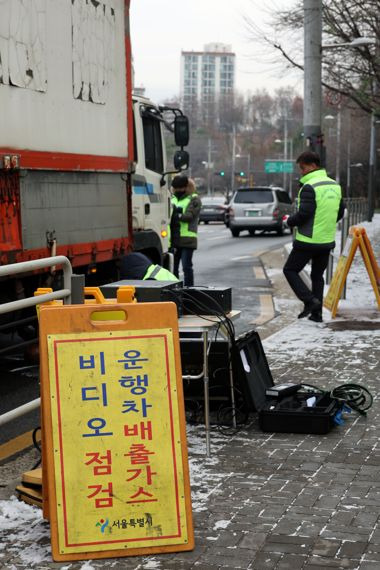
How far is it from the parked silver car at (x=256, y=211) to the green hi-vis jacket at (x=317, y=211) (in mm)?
23826

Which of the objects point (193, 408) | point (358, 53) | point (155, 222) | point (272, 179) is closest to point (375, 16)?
point (358, 53)

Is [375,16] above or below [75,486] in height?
above

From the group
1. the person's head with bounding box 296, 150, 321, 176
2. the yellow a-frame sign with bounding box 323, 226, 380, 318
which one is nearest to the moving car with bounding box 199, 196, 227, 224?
the yellow a-frame sign with bounding box 323, 226, 380, 318

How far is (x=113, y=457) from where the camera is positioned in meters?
4.25

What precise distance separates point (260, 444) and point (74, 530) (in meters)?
2.11

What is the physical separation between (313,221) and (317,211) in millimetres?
122

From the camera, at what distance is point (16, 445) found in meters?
6.40

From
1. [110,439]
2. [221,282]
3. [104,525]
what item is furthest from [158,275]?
[221,282]

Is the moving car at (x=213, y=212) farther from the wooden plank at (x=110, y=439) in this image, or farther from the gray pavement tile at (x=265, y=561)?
the gray pavement tile at (x=265, y=561)

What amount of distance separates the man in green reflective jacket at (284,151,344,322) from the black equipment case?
4.07m

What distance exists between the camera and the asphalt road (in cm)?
769

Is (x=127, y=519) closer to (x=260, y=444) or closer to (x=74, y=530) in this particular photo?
(x=74, y=530)

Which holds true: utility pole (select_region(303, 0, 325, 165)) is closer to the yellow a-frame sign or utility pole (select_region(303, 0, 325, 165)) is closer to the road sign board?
the yellow a-frame sign

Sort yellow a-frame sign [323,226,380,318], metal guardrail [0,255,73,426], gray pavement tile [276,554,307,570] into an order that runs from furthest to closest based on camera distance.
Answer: yellow a-frame sign [323,226,380,318]
metal guardrail [0,255,73,426]
gray pavement tile [276,554,307,570]
